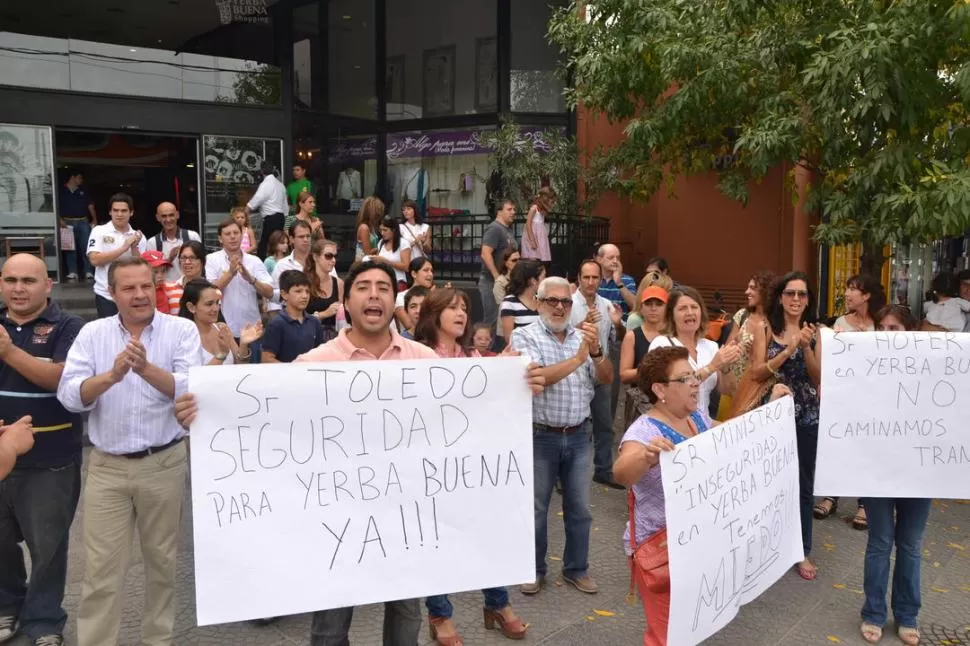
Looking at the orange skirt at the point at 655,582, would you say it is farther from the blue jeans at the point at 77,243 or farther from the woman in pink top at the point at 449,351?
the blue jeans at the point at 77,243

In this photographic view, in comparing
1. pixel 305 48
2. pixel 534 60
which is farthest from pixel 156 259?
pixel 534 60

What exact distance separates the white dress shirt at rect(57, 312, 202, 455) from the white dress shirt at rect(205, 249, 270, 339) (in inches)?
166

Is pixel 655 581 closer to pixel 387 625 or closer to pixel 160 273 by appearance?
pixel 387 625

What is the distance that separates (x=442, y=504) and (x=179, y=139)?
14.6 m

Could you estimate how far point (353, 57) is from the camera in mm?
18484

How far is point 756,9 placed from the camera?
28.9 ft

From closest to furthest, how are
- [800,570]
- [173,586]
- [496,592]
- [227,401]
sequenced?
[227,401] < [173,586] < [496,592] < [800,570]

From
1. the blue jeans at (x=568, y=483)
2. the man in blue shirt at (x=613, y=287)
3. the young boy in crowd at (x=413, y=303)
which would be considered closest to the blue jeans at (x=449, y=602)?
the blue jeans at (x=568, y=483)

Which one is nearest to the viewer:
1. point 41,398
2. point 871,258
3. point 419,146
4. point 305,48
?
point 41,398

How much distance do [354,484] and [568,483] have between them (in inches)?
82.4

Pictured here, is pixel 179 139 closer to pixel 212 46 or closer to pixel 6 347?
pixel 212 46

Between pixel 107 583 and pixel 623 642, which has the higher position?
pixel 107 583

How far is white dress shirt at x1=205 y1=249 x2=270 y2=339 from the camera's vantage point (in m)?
8.52

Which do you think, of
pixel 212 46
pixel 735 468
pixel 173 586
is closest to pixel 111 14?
pixel 212 46
